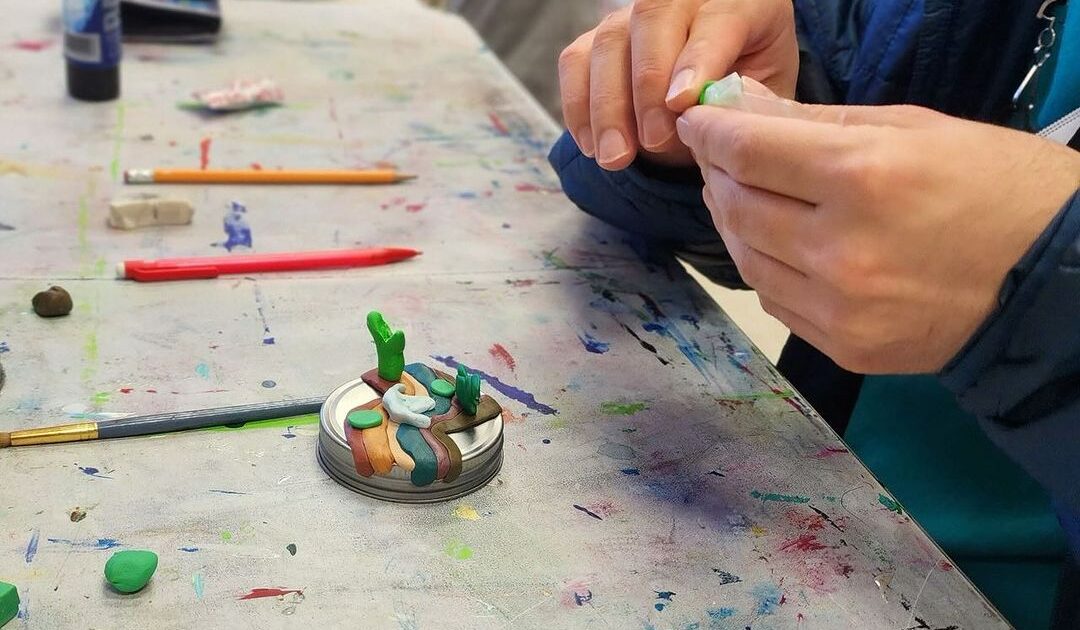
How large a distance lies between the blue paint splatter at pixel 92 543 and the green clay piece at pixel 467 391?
19 centimetres

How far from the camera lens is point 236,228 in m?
0.78

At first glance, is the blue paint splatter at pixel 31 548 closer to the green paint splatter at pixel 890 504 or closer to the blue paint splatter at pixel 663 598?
the blue paint splatter at pixel 663 598

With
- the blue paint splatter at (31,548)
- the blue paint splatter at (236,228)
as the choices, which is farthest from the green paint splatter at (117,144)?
the blue paint splatter at (31,548)

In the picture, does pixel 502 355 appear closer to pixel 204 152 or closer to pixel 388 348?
pixel 388 348

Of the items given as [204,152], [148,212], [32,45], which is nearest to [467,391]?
[148,212]

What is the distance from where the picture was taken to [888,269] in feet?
1.51

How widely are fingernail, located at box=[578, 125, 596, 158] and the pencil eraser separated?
1.08 feet

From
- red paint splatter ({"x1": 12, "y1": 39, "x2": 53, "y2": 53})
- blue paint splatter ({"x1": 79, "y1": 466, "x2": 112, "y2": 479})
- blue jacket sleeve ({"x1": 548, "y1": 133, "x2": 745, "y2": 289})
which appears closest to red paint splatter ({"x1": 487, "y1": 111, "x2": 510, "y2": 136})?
blue jacket sleeve ({"x1": 548, "y1": 133, "x2": 745, "y2": 289})

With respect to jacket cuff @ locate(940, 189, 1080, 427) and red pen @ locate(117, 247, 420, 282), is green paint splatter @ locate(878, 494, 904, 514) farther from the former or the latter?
red pen @ locate(117, 247, 420, 282)

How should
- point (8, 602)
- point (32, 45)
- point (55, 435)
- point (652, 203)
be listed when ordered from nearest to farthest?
point (8, 602), point (55, 435), point (652, 203), point (32, 45)

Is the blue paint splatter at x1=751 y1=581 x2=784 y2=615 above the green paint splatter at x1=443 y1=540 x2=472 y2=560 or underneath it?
above

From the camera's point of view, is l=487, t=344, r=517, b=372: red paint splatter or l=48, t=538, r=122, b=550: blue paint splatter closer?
l=48, t=538, r=122, b=550: blue paint splatter

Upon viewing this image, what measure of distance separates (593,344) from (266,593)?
0.30 meters

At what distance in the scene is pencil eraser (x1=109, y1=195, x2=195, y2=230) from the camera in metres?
0.76
